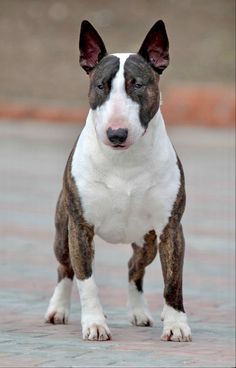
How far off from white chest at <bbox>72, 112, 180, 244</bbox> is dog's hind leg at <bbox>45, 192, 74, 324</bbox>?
59cm

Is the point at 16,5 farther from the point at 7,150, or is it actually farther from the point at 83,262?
the point at 83,262

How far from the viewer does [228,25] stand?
190 ft

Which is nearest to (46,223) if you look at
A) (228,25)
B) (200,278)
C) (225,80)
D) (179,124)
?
(200,278)

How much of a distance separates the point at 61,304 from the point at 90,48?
4.83ft

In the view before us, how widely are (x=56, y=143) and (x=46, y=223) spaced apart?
14200mm

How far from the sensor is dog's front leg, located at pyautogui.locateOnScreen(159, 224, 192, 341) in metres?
7.00

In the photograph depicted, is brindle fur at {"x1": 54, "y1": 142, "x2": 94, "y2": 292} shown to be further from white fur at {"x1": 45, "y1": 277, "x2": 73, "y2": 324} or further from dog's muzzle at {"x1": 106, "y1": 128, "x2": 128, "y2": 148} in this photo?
dog's muzzle at {"x1": 106, "y1": 128, "x2": 128, "y2": 148}

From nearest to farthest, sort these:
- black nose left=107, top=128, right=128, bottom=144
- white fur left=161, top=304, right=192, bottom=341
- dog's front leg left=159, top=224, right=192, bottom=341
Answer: black nose left=107, top=128, right=128, bottom=144 < white fur left=161, top=304, right=192, bottom=341 < dog's front leg left=159, top=224, right=192, bottom=341

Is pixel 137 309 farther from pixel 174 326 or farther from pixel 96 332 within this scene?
pixel 96 332

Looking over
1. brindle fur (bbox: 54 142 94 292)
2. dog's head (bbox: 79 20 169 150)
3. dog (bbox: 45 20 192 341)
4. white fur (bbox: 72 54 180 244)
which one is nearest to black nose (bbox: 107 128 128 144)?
dog's head (bbox: 79 20 169 150)

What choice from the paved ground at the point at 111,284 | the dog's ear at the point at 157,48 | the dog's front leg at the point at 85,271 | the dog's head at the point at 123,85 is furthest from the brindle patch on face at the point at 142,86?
the paved ground at the point at 111,284

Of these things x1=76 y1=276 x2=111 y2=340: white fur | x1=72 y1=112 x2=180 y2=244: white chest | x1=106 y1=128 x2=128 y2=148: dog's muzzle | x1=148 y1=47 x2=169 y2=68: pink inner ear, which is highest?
x1=148 y1=47 x2=169 y2=68: pink inner ear

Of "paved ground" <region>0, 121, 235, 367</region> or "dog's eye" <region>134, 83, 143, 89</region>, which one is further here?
"dog's eye" <region>134, 83, 143, 89</region>

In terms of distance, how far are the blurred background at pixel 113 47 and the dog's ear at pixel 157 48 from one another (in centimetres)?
2884
